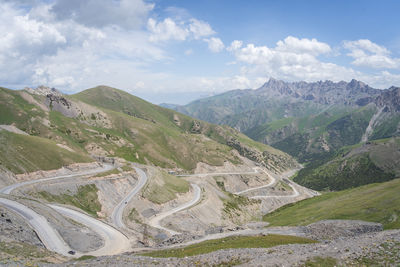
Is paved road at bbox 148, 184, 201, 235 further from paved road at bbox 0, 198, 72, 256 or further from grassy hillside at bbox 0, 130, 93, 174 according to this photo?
grassy hillside at bbox 0, 130, 93, 174

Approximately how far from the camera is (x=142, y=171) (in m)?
143

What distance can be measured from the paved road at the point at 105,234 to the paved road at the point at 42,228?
6.16m

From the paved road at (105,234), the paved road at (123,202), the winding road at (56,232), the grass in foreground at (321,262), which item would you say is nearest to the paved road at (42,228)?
the winding road at (56,232)

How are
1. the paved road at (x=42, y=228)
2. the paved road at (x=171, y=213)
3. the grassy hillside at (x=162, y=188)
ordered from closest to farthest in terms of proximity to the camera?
1. the paved road at (x=42, y=228)
2. the paved road at (x=171, y=213)
3. the grassy hillside at (x=162, y=188)

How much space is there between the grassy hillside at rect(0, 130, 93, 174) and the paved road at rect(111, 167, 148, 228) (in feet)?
93.8

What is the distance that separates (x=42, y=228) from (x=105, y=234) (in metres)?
15.6

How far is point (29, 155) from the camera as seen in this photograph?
342ft

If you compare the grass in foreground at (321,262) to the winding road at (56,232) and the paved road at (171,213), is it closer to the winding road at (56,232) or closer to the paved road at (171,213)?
the winding road at (56,232)

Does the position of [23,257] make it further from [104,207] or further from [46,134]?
[46,134]

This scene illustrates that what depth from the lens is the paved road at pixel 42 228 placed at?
5341cm

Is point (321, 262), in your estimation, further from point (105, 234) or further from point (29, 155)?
point (29, 155)

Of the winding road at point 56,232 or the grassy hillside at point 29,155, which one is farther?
the grassy hillside at point 29,155

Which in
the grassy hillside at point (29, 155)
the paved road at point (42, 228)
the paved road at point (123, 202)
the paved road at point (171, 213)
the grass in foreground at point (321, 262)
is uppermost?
the grassy hillside at point (29, 155)

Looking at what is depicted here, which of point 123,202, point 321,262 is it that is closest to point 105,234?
point 123,202
